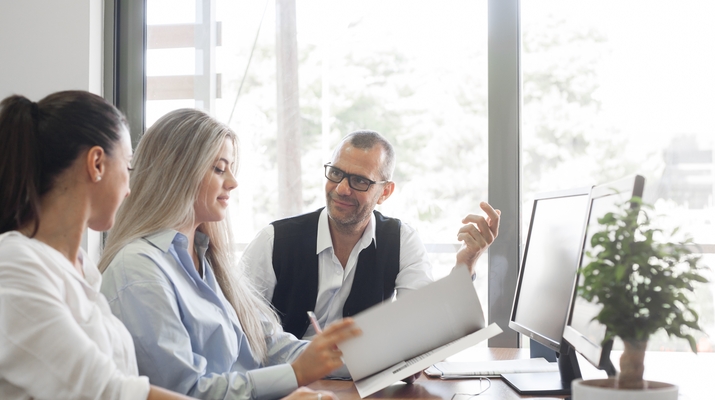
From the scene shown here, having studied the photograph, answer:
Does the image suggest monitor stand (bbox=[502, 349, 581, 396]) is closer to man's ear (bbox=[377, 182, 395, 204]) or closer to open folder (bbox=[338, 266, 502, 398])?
open folder (bbox=[338, 266, 502, 398])

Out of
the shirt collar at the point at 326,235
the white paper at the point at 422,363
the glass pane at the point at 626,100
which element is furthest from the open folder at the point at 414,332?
the glass pane at the point at 626,100

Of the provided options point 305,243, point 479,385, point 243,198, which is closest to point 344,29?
point 243,198

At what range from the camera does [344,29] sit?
2.79m

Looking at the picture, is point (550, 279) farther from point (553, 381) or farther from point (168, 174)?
point (168, 174)

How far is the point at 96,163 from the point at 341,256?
1.25 metres

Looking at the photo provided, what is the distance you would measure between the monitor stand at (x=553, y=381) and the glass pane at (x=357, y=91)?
3.29 ft

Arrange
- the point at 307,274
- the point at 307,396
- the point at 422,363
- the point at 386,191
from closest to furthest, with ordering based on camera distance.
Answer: the point at 307,396, the point at 422,363, the point at 307,274, the point at 386,191

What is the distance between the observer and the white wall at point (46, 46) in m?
2.76

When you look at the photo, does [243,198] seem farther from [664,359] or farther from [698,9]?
[698,9]

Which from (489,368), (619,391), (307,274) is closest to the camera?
(619,391)

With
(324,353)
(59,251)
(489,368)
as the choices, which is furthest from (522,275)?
(59,251)

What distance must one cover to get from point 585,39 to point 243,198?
1545 mm

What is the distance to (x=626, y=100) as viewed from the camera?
253 cm

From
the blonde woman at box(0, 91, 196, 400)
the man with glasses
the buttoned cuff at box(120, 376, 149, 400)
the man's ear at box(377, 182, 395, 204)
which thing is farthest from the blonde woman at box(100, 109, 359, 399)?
the man's ear at box(377, 182, 395, 204)
